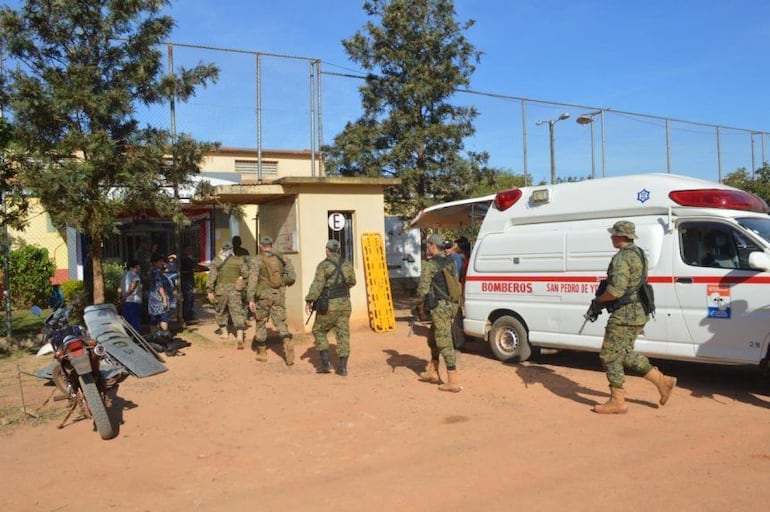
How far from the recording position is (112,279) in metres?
15.7

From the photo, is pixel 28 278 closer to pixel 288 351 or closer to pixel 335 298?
pixel 288 351

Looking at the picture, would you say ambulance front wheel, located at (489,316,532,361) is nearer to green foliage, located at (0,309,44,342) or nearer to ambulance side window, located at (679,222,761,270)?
ambulance side window, located at (679,222,761,270)

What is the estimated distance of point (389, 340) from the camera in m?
10.8

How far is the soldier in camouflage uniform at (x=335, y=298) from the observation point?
26.0ft

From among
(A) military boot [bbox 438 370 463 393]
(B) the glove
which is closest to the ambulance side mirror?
(B) the glove

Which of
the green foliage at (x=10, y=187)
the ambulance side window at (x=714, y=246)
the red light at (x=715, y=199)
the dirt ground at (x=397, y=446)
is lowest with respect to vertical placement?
the dirt ground at (x=397, y=446)

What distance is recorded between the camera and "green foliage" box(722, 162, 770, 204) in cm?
2350

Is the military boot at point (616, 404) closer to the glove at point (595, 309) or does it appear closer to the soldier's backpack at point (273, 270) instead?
the glove at point (595, 309)

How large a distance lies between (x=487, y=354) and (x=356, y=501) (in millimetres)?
5660

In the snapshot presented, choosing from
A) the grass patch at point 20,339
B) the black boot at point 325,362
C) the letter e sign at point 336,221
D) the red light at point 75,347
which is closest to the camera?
the red light at point 75,347

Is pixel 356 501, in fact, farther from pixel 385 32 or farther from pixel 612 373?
pixel 385 32

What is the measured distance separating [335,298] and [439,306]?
4.75 feet

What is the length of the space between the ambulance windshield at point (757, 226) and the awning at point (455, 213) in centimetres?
369

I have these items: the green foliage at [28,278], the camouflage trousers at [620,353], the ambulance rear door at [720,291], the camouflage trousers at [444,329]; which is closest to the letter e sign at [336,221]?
the camouflage trousers at [444,329]
